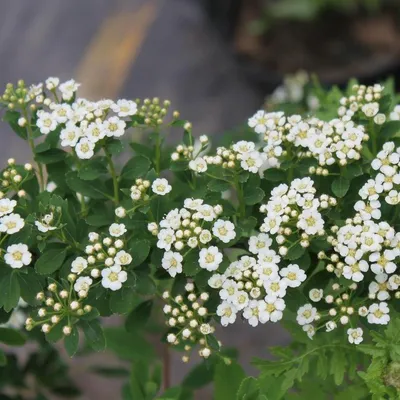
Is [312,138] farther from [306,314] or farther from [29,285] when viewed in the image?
[29,285]

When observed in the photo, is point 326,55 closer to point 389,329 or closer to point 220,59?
point 220,59

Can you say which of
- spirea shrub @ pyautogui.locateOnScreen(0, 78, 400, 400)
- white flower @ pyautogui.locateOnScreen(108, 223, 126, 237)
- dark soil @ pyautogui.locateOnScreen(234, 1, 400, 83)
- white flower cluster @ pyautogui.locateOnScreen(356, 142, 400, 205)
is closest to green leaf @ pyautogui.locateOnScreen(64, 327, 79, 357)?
spirea shrub @ pyautogui.locateOnScreen(0, 78, 400, 400)

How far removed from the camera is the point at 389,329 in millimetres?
1403

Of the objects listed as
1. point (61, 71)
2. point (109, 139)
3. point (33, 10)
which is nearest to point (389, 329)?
point (109, 139)

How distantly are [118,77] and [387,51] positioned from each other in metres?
1.76

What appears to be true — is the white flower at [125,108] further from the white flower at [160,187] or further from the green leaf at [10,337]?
the green leaf at [10,337]

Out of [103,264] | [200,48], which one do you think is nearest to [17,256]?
[103,264]

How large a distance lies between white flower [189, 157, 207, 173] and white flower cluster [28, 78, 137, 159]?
16 centimetres

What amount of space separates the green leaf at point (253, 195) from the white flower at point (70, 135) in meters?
0.38

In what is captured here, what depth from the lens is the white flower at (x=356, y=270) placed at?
1.38 m

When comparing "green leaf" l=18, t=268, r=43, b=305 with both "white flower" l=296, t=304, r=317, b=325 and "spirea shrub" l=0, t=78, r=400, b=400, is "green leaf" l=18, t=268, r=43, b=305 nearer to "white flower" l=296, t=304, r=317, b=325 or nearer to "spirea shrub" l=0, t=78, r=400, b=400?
"spirea shrub" l=0, t=78, r=400, b=400

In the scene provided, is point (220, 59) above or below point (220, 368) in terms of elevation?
above

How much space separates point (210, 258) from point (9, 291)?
43 cm

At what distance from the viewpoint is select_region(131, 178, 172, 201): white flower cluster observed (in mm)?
1454
